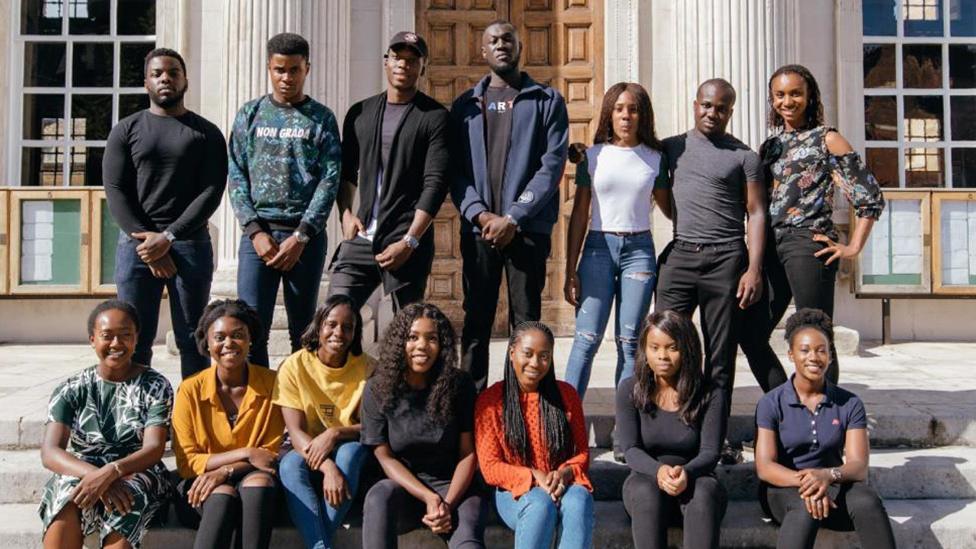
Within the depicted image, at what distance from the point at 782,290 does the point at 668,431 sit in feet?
3.68

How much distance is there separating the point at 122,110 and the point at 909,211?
7.20 meters

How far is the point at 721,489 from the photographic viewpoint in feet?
12.3

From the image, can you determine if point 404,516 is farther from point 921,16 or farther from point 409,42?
point 921,16

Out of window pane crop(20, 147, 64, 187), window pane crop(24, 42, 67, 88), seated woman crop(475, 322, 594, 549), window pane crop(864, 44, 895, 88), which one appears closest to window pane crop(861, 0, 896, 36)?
window pane crop(864, 44, 895, 88)

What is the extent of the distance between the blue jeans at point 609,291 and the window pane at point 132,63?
583 cm

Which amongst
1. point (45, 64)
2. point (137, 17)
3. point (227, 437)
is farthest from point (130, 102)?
point (227, 437)

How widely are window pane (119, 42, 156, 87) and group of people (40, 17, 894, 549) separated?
4.53 metres

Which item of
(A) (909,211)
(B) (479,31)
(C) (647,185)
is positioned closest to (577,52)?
(B) (479,31)

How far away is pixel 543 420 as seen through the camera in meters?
3.88

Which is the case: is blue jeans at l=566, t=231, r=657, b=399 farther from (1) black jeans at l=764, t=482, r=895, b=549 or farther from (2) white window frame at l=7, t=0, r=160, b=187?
(2) white window frame at l=7, t=0, r=160, b=187

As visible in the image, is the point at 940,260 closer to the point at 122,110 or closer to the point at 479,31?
the point at 479,31

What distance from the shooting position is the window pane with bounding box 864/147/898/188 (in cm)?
881

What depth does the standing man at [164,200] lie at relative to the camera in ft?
14.5

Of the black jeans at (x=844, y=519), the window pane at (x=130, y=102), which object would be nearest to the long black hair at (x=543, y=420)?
the black jeans at (x=844, y=519)
